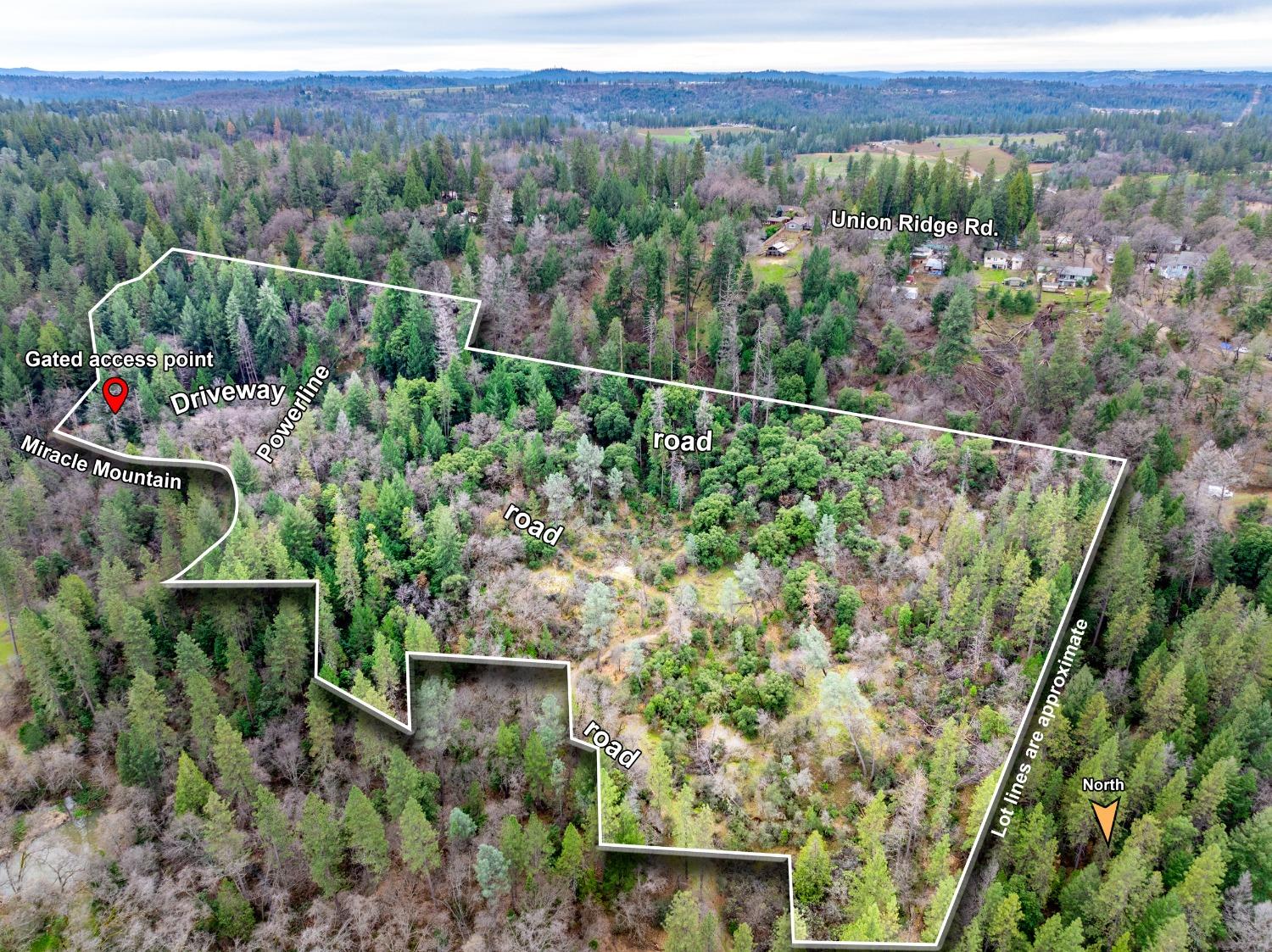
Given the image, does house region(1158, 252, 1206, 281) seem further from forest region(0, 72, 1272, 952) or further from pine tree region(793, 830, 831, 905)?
pine tree region(793, 830, 831, 905)

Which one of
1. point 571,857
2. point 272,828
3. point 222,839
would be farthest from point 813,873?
point 222,839

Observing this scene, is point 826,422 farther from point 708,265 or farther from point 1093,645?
point 708,265

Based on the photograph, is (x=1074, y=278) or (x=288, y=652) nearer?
(x=288, y=652)

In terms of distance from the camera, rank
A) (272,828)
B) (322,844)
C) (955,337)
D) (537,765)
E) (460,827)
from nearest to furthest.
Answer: (537,765) < (460,827) < (322,844) < (272,828) < (955,337)

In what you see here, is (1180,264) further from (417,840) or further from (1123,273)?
(417,840)

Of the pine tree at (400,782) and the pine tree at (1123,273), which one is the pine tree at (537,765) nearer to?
the pine tree at (400,782)

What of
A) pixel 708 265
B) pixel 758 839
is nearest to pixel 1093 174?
pixel 708 265

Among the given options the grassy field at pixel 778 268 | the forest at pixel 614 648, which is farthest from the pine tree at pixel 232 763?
the grassy field at pixel 778 268
